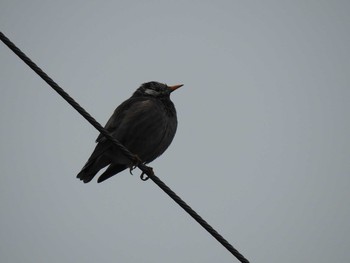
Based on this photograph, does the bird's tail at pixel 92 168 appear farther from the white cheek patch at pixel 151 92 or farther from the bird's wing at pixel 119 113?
the white cheek patch at pixel 151 92

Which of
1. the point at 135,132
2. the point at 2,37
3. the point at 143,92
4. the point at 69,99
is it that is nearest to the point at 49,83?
the point at 69,99

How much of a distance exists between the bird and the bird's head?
413 millimetres

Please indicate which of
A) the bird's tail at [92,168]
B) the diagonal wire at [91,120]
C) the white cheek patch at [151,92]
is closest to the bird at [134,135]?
the bird's tail at [92,168]

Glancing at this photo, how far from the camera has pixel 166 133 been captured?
6.35 meters

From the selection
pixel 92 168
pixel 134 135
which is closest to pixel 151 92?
pixel 134 135

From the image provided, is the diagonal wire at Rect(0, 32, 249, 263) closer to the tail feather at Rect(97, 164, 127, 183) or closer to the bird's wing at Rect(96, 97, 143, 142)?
the bird's wing at Rect(96, 97, 143, 142)

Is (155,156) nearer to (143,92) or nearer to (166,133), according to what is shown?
(166,133)

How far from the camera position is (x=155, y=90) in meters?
7.21

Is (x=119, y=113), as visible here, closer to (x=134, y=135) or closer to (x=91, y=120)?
(x=134, y=135)

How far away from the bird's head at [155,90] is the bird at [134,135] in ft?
1.35

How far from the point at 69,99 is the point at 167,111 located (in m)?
2.71

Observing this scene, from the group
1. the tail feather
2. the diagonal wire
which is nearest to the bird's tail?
the tail feather

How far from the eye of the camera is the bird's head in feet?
23.4

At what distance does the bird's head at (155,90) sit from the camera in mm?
7124
